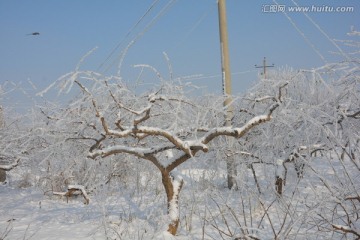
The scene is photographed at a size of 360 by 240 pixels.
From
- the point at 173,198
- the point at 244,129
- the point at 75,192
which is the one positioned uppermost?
the point at 244,129

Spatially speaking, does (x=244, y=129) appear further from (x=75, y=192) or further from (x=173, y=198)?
(x=75, y=192)

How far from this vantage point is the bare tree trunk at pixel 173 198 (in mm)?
5469

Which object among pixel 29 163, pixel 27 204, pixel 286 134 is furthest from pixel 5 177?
pixel 286 134

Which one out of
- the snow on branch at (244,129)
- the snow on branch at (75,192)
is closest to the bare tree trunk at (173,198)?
the snow on branch at (244,129)

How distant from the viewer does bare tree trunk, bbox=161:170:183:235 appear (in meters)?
5.47

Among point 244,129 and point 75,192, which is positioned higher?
point 244,129

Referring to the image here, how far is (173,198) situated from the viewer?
18.5 ft

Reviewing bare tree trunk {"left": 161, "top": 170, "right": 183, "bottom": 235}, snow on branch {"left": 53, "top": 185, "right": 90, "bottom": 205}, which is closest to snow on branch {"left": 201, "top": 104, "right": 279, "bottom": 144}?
bare tree trunk {"left": 161, "top": 170, "right": 183, "bottom": 235}

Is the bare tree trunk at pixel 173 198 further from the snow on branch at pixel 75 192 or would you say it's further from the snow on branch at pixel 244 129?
the snow on branch at pixel 75 192

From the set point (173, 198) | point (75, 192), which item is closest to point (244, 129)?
point (173, 198)

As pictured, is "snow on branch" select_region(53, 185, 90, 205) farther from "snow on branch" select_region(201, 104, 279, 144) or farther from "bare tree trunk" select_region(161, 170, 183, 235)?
"snow on branch" select_region(201, 104, 279, 144)

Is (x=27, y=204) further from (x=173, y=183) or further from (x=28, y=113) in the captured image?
(x=173, y=183)

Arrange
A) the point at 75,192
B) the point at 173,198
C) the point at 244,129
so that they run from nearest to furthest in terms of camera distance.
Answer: the point at 244,129, the point at 173,198, the point at 75,192

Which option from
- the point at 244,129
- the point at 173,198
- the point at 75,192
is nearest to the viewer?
the point at 244,129
